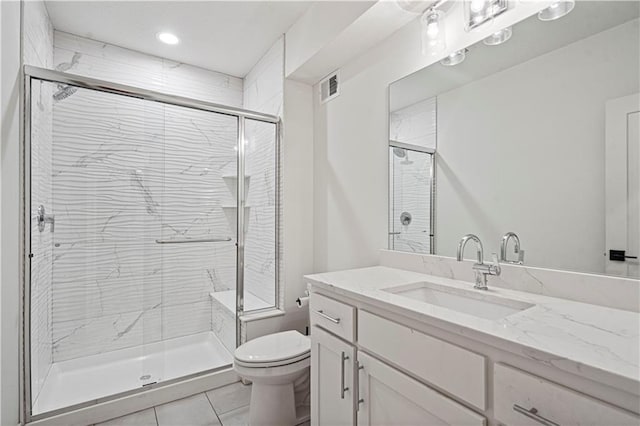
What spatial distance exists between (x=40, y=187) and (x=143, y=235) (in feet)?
2.22

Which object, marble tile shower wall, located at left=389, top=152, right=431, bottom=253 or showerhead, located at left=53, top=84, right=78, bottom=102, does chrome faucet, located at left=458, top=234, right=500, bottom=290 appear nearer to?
marble tile shower wall, located at left=389, top=152, right=431, bottom=253

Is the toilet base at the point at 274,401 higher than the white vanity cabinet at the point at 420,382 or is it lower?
lower

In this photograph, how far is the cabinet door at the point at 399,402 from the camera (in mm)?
862

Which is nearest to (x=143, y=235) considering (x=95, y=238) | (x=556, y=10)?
(x=95, y=238)

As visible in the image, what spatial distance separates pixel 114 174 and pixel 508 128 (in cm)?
246

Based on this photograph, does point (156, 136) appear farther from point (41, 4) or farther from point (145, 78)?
point (41, 4)

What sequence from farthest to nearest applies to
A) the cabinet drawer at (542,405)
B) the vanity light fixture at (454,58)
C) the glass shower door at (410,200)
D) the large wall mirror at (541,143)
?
1. the glass shower door at (410,200)
2. the vanity light fixture at (454,58)
3. the large wall mirror at (541,143)
4. the cabinet drawer at (542,405)

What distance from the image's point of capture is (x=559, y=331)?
792 millimetres

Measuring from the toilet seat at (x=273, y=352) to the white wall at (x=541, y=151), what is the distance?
0.94 m

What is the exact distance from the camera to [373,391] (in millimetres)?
1140

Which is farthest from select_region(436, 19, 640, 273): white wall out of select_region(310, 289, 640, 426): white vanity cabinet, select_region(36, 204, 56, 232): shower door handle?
select_region(36, 204, 56, 232): shower door handle

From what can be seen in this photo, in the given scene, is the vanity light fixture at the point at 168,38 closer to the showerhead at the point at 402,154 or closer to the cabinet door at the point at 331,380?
the showerhead at the point at 402,154

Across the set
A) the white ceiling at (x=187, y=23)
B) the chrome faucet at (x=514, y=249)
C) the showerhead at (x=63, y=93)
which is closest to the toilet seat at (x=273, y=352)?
the chrome faucet at (x=514, y=249)

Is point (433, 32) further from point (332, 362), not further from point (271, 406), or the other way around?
point (271, 406)
